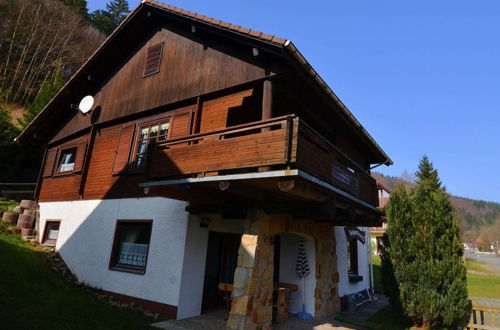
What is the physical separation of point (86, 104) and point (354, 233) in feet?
41.5

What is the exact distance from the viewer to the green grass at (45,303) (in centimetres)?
711

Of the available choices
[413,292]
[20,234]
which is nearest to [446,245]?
[413,292]

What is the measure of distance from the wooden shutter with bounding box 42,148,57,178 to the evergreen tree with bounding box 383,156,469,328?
13998 mm

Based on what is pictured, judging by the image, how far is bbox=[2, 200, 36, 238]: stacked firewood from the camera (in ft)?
44.3

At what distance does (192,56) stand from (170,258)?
613cm

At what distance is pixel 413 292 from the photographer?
9.12m

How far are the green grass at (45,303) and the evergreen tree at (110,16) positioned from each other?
124 feet

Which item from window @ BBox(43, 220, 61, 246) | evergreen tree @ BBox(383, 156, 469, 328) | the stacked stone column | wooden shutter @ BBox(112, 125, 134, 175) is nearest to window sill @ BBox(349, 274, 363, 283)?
evergreen tree @ BBox(383, 156, 469, 328)

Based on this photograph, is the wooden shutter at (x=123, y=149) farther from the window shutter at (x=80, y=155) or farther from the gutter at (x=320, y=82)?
the gutter at (x=320, y=82)

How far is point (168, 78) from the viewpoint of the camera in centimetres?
1095

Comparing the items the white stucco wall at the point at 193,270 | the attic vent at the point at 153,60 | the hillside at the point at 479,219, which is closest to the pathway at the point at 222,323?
the white stucco wall at the point at 193,270

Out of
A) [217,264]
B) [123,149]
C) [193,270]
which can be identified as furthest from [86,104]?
[193,270]

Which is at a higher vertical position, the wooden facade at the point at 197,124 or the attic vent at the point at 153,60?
the attic vent at the point at 153,60

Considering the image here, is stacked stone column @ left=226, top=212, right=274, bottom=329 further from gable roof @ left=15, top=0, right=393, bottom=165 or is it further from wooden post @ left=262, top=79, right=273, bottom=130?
gable roof @ left=15, top=0, right=393, bottom=165
